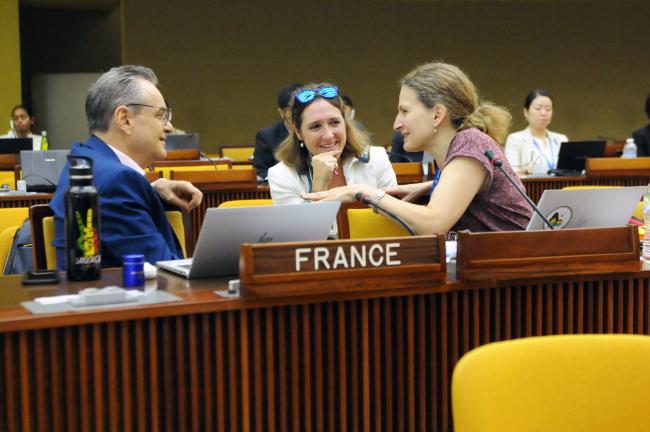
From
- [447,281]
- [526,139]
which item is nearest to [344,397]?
[447,281]

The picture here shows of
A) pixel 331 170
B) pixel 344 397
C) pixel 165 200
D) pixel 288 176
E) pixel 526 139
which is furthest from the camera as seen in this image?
pixel 526 139

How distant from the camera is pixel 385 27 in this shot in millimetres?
12617

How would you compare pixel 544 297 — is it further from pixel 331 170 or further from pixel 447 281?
pixel 331 170

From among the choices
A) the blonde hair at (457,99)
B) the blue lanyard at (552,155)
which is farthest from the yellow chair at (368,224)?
the blue lanyard at (552,155)

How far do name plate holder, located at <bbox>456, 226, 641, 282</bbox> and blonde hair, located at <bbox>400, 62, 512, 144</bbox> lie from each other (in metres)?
0.87

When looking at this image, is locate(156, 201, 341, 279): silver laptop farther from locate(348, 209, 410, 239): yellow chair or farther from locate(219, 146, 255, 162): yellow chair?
locate(219, 146, 255, 162): yellow chair

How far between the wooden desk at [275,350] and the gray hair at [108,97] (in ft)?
2.27

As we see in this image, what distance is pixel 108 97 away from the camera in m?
2.56

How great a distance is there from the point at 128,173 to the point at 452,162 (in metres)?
0.93

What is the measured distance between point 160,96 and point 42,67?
1134cm

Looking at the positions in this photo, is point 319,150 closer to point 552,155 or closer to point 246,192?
point 246,192

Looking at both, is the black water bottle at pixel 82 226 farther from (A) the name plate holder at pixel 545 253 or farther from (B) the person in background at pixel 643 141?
(B) the person in background at pixel 643 141

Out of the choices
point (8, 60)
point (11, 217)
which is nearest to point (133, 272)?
point (11, 217)

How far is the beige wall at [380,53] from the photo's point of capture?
11.8 m
